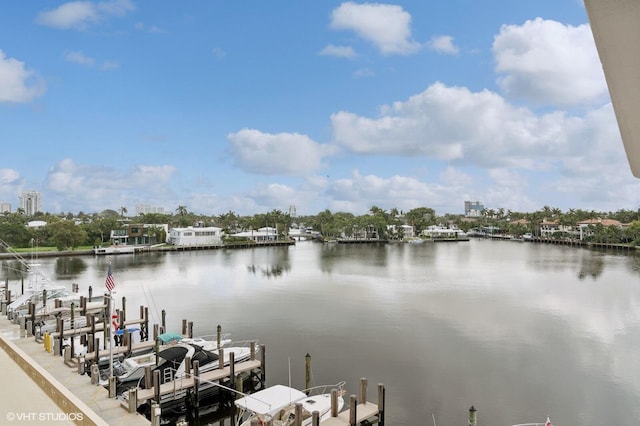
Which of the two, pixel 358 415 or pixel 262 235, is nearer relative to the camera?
pixel 358 415

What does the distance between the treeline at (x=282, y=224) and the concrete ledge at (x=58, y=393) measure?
65882 millimetres

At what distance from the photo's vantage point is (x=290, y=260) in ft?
218

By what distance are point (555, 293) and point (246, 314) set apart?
2600 cm

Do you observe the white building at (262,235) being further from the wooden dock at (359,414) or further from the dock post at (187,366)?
the wooden dock at (359,414)

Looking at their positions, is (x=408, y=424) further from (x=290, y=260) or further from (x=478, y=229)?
(x=478, y=229)

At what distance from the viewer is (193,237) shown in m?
91.9

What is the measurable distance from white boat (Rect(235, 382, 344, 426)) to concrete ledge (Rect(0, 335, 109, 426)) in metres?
4.06

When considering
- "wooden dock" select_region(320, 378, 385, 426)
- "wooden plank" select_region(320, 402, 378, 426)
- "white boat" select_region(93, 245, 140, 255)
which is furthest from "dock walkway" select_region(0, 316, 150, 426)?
"white boat" select_region(93, 245, 140, 255)

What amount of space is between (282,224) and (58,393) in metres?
103

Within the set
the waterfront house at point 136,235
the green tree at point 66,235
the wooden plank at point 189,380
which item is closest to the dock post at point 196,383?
the wooden plank at point 189,380

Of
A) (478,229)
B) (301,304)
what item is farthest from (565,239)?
(301,304)

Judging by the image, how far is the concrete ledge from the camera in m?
9.80

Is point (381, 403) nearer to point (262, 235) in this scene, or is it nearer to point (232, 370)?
point (232, 370)

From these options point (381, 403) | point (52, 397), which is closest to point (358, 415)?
point (381, 403)
